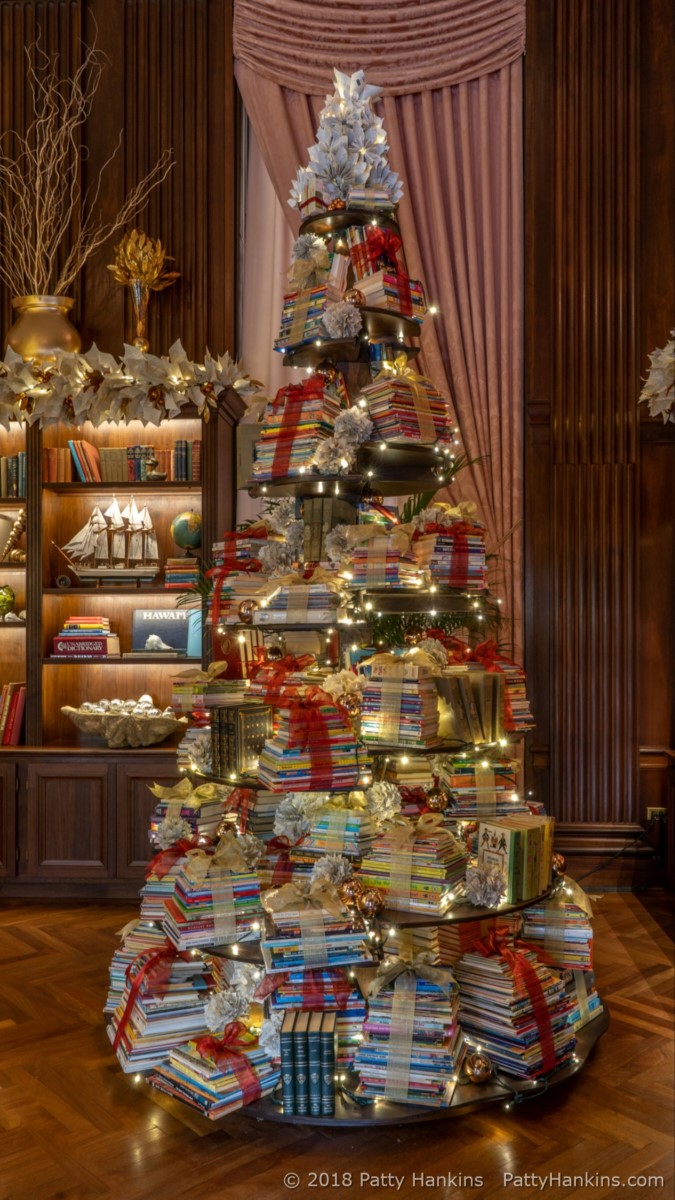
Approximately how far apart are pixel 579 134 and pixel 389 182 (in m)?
2.19

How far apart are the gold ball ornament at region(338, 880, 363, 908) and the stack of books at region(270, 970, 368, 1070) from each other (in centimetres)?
20

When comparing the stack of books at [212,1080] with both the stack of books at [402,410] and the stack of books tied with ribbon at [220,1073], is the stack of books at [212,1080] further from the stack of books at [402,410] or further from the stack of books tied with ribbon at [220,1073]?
the stack of books at [402,410]

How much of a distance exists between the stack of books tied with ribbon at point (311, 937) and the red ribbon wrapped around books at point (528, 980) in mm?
430

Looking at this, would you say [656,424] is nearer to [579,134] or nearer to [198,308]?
[579,134]

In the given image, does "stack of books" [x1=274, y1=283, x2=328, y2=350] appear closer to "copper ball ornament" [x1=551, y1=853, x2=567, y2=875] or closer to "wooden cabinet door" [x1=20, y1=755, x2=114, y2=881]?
"copper ball ornament" [x1=551, y1=853, x2=567, y2=875]

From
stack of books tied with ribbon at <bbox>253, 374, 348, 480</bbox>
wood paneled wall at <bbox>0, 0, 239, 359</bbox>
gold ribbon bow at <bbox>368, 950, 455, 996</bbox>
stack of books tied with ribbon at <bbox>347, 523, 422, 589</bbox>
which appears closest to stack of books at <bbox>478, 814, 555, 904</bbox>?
gold ribbon bow at <bbox>368, 950, 455, 996</bbox>

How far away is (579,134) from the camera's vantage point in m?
4.61

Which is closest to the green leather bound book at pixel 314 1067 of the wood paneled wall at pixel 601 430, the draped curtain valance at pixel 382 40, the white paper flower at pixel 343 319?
the white paper flower at pixel 343 319

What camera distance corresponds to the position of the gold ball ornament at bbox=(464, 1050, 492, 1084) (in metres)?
2.48

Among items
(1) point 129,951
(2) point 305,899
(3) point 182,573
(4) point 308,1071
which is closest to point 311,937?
(2) point 305,899

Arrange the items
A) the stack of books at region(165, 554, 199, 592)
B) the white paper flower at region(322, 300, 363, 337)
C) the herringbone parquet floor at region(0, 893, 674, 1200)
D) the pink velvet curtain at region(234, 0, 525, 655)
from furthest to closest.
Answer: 1. the pink velvet curtain at region(234, 0, 525, 655)
2. the stack of books at region(165, 554, 199, 592)
3. the white paper flower at region(322, 300, 363, 337)
4. the herringbone parquet floor at region(0, 893, 674, 1200)

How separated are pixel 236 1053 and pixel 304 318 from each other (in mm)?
2058

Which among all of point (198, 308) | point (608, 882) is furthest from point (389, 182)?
point (608, 882)

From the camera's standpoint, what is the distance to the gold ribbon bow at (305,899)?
8.07ft
